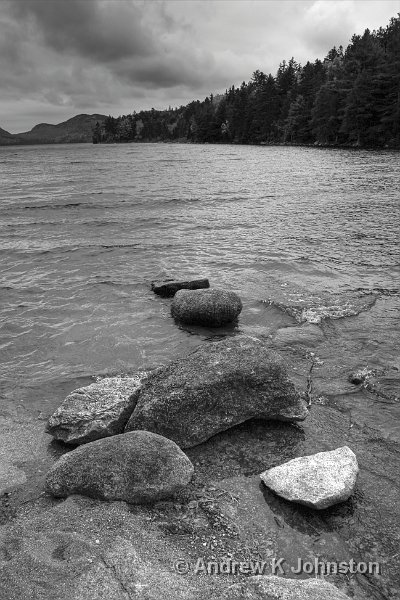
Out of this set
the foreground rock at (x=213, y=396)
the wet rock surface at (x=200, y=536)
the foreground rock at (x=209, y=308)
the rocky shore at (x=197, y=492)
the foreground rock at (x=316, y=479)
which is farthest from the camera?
the foreground rock at (x=209, y=308)

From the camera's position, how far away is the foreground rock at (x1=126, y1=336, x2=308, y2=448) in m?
6.01

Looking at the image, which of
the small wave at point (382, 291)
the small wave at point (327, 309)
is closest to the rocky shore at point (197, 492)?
the small wave at point (327, 309)

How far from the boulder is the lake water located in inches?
17.0

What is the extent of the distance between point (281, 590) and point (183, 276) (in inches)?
432

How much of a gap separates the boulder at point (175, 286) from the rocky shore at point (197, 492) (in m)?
5.07

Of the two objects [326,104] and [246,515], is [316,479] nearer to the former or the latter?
[246,515]

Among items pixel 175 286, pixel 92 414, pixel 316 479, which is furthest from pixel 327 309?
pixel 92 414

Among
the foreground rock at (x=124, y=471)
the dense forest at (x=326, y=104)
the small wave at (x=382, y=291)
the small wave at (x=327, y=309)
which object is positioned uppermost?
the dense forest at (x=326, y=104)

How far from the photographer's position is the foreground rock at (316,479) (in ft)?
15.6

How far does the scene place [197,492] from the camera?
198 inches

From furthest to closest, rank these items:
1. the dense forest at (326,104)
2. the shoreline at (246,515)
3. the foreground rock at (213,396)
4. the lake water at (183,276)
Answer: the dense forest at (326,104)
the lake water at (183,276)
the foreground rock at (213,396)
the shoreline at (246,515)

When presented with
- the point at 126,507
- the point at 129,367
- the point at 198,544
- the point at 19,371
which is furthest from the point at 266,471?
the point at 19,371

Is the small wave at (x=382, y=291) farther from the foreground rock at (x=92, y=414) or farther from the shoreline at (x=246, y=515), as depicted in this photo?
the foreground rock at (x=92, y=414)

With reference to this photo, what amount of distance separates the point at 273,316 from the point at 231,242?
822cm
